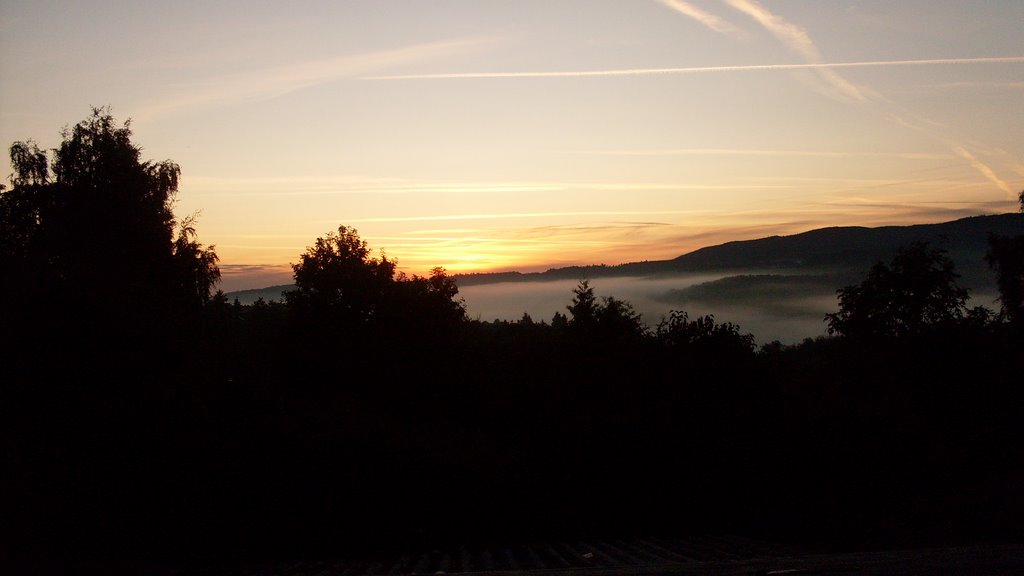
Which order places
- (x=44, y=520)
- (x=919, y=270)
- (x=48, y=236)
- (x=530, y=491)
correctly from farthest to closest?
(x=919, y=270) < (x=530, y=491) < (x=48, y=236) < (x=44, y=520)

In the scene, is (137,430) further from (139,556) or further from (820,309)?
(820,309)

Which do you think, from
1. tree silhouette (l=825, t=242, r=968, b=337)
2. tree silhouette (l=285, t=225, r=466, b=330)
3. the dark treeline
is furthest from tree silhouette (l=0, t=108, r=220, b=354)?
tree silhouette (l=825, t=242, r=968, b=337)

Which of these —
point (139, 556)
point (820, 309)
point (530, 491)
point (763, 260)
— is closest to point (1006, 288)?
point (530, 491)

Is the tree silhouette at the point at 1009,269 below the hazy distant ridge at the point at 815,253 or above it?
below

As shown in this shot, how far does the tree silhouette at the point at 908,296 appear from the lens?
39.2 metres

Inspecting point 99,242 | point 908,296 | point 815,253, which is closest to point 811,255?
point 815,253

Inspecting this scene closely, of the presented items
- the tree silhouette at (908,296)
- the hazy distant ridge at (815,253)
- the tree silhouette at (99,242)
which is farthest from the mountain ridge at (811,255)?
the tree silhouette at (99,242)

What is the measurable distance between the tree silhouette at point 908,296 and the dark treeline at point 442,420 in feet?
0.35

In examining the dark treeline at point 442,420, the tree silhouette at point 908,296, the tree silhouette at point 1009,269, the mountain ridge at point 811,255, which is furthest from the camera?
the mountain ridge at point 811,255

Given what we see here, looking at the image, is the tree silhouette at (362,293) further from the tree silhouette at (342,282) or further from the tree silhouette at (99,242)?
the tree silhouette at (99,242)

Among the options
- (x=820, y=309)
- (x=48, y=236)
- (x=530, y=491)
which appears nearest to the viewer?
(x=48, y=236)

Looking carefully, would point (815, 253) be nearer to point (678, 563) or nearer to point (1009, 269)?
point (1009, 269)

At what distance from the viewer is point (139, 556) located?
20.4 meters

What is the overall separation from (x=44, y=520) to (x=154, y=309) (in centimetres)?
595
